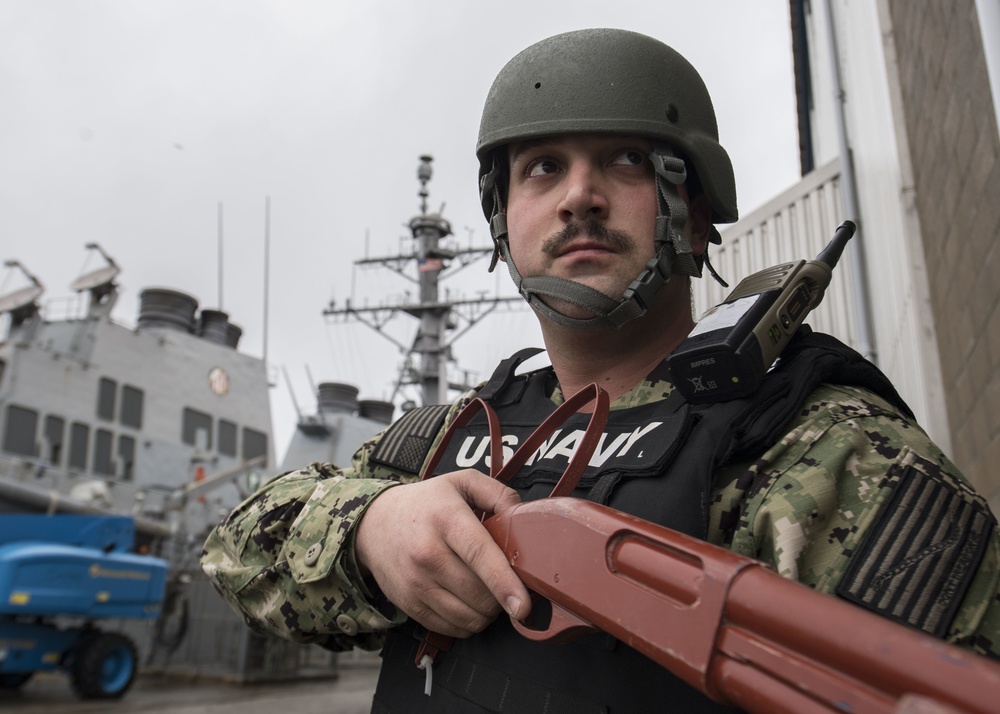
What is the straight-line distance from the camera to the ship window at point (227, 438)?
14.7 m

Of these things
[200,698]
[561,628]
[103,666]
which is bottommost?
[200,698]

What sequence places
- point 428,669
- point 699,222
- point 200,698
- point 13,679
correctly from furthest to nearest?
1. point 200,698
2. point 13,679
3. point 699,222
4. point 428,669

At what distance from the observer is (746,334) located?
105 centimetres

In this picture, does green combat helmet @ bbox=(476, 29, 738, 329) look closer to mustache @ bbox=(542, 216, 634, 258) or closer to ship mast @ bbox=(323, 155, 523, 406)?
mustache @ bbox=(542, 216, 634, 258)

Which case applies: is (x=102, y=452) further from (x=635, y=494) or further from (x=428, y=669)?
(x=635, y=494)

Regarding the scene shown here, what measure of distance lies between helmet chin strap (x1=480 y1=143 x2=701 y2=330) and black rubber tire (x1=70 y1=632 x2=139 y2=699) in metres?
8.49

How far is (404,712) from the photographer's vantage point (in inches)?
52.2

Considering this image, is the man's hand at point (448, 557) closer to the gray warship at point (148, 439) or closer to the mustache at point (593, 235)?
the mustache at point (593, 235)

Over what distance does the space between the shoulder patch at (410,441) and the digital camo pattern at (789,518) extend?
7.9 inches

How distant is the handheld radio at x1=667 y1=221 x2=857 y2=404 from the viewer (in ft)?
3.45

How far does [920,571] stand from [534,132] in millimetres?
987

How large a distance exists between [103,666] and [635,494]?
8.91 metres

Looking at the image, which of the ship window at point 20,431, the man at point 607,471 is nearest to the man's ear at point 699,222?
the man at point 607,471

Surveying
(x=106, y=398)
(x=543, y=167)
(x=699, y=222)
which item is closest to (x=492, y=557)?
(x=543, y=167)
